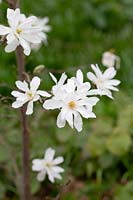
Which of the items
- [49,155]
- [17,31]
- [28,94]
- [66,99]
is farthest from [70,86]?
[49,155]

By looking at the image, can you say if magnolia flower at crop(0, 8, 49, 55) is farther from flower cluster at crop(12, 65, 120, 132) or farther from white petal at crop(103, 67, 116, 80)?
white petal at crop(103, 67, 116, 80)

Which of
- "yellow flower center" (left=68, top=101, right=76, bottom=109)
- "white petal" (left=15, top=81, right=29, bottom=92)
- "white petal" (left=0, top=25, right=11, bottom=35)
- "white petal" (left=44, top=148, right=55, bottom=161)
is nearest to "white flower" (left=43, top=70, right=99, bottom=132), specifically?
"yellow flower center" (left=68, top=101, right=76, bottom=109)

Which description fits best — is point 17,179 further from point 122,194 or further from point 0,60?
point 0,60

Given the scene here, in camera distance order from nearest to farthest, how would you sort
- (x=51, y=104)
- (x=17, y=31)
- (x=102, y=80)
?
(x=51, y=104) → (x=17, y=31) → (x=102, y=80)

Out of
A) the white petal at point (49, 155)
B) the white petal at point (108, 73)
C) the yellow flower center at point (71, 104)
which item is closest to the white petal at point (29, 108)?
the yellow flower center at point (71, 104)

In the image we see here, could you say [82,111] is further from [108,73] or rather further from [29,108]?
[108,73]

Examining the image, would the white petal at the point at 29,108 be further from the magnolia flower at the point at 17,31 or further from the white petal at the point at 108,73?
the white petal at the point at 108,73
